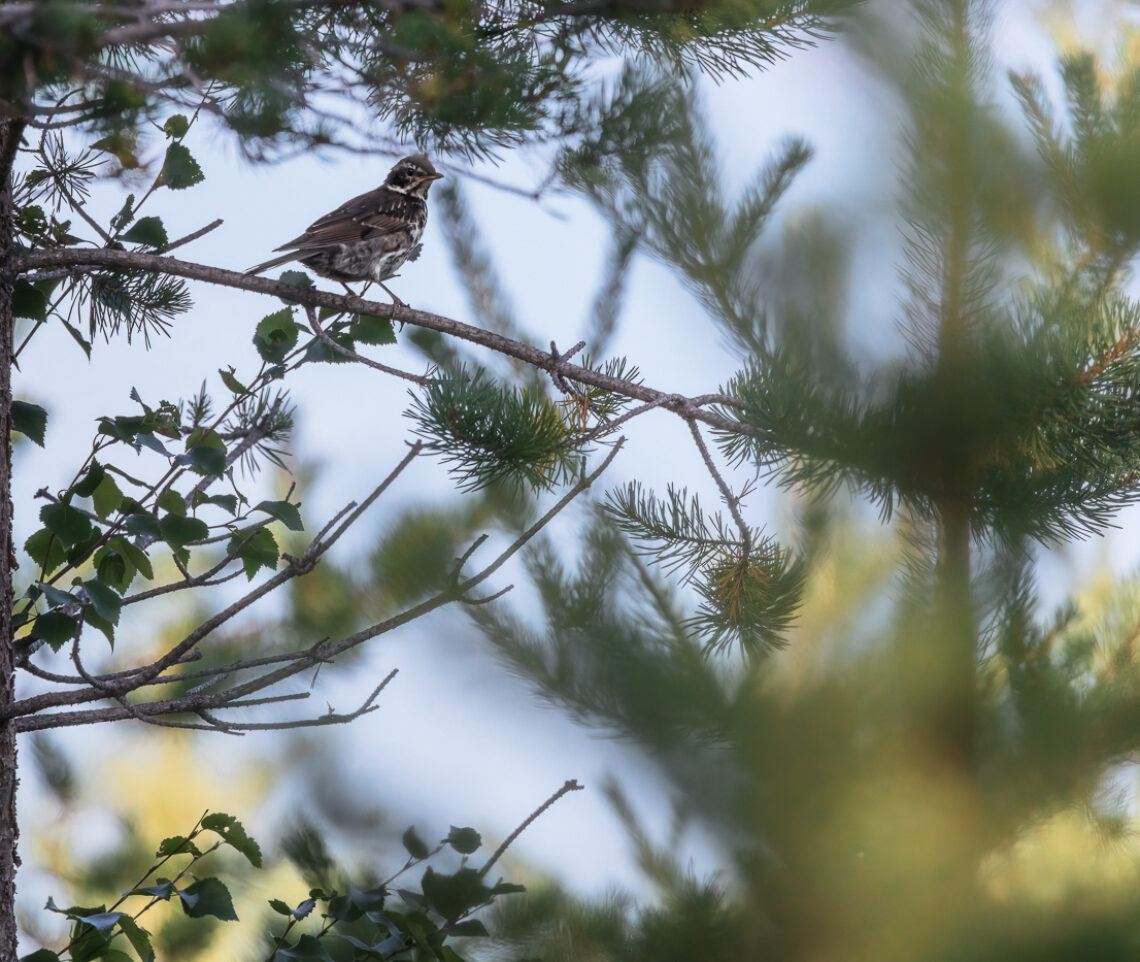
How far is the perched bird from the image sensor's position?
328 centimetres

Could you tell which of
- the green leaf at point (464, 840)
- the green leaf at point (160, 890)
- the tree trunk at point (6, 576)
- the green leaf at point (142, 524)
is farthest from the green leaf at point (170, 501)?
the green leaf at point (464, 840)

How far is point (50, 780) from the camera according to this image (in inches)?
185

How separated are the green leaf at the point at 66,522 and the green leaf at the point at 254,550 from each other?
0.26 m

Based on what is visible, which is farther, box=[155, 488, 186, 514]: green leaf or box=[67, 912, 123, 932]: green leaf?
box=[155, 488, 186, 514]: green leaf

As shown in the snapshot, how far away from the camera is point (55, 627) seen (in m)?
2.04

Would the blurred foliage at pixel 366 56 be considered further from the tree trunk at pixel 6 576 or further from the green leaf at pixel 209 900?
the green leaf at pixel 209 900

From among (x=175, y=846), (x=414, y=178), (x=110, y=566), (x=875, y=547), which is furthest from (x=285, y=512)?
(x=414, y=178)

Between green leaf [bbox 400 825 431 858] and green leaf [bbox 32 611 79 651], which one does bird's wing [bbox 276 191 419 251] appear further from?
green leaf [bbox 400 825 431 858]

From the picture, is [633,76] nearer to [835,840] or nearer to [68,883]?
[835,840]

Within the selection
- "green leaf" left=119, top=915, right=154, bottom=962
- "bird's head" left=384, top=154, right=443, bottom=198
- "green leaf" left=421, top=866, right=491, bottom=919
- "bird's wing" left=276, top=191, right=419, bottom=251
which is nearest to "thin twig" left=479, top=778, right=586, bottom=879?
"green leaf" left=421, top=866, right=491, bottom=919

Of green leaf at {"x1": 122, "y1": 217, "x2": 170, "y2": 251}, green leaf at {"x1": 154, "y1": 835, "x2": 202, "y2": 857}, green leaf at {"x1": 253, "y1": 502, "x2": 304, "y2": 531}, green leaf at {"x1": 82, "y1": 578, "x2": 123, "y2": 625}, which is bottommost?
green leaf at {"x1": 154, "y1": 835, "x2": 202, "y2": 857}

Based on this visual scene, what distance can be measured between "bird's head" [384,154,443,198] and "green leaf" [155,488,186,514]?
197 centimetres

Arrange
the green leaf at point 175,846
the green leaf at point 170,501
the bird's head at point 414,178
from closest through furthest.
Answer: the green leaf at point 175,846
the green leaf at point 170,501
the bird's head at point 414,178

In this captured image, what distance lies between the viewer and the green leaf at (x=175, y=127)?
7.34 feet
